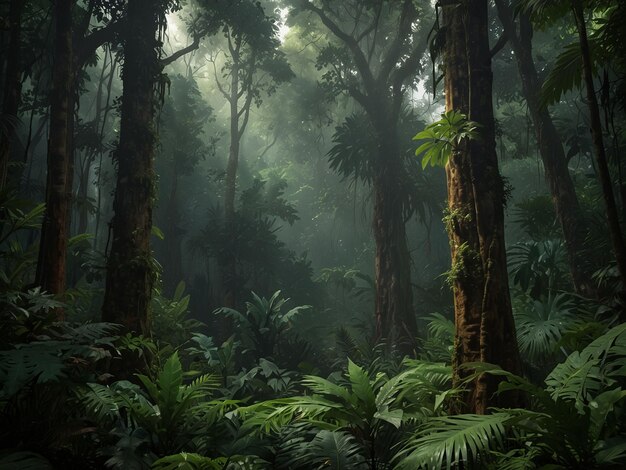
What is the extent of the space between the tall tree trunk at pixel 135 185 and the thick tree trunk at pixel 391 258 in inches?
242

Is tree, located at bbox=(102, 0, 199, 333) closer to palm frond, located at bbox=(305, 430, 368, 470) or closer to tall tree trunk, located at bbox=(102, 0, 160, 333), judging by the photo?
tall tree trunk, located at bbox=(102, 0, 160, 333)

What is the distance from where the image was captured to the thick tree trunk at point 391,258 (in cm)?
991

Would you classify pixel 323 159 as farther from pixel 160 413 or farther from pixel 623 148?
pixel 160 413

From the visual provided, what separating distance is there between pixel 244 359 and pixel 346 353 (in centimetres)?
259

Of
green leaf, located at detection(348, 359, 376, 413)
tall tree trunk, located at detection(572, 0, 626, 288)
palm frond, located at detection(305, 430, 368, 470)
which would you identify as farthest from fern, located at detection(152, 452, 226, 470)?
tall tree trunk, located at detection(572, 0, 626, 288)

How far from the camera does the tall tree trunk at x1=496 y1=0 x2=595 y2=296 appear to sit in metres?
7.38

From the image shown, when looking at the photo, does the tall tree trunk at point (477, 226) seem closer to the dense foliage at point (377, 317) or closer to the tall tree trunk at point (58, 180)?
the dense foliage at point (377, 317)

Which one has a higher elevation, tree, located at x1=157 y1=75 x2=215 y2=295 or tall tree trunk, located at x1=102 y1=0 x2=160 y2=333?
tree, located at x1=157 y1=75 x2=215 y2=295

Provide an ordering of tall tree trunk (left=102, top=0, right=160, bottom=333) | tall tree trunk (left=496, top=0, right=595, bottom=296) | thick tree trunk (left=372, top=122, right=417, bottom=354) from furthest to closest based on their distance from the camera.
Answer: thick tree trunk (left=372, top=122, right=417, bottom=354)
tall tree trunk (left=496, top=0, right=595, bottom=296)
tall tree trunk (left=102, top=0, right=160, bottom=333)

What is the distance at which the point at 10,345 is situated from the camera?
9.58 ft

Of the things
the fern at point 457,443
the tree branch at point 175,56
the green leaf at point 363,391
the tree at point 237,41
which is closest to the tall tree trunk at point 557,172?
the tree branch at point 175,56

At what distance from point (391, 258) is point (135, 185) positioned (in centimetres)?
651

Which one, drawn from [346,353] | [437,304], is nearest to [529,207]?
[437,304]

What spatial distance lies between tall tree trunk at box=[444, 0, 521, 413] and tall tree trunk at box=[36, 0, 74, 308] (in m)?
4.19
